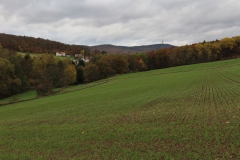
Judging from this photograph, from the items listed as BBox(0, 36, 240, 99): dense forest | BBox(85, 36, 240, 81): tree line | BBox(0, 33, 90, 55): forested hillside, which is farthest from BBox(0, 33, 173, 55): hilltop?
BBox(85, 36, 240, 81): tree line

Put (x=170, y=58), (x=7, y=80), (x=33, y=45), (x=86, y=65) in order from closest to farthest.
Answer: (x=7, y=80), (x=86, y=65), (x=170, y=58), (x=33, y=45)

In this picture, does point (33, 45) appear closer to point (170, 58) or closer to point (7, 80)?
point (7, 80)

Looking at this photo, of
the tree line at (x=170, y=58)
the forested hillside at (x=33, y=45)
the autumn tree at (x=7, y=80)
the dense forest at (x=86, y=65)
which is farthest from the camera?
the forested hillside at (x=33, y=45)

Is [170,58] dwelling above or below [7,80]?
above

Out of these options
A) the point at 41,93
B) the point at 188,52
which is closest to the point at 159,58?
the point at 188,52

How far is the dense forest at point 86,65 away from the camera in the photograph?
6931 centimetres

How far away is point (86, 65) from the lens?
108 m

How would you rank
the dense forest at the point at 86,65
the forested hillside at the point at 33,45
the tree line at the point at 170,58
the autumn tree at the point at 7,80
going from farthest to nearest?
1. the forested hillside at the point at 33,45
2. the tree line at the point at 170,58
3. the dense forest at the point at 86,65
4. the autumn tree at the point at 7,80

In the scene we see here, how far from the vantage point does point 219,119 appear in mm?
12750

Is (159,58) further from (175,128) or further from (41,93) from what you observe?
(175,128)

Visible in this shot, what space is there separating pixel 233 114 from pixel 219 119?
60.6 inches

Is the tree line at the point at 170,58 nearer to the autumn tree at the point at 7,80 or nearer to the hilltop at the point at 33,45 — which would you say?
the autumn tree at the point at 7,80

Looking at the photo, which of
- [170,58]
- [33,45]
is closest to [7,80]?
[170,58]

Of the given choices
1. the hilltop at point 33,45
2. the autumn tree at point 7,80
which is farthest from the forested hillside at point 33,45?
the autumn tree at point 7,80
